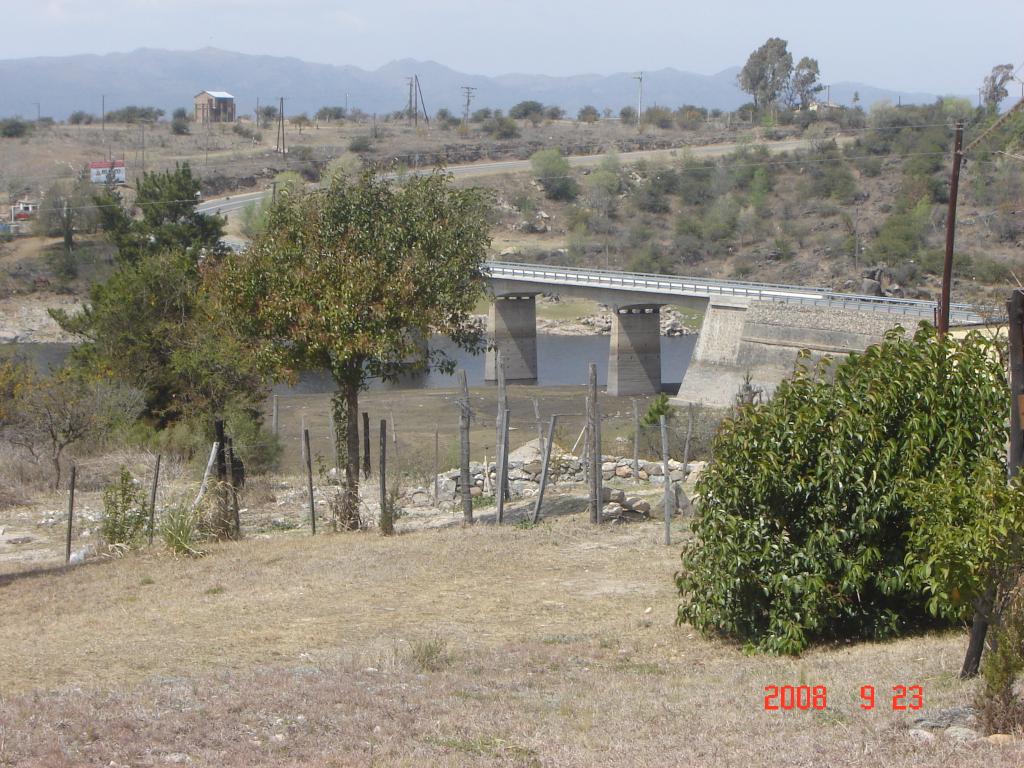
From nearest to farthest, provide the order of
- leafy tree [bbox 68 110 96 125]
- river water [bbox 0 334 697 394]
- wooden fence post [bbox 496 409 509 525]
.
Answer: wooden fence post [bbox 496 409 509 525], river water [bbox 0 334 697 394], leafy tree [bbox 68 110 96 125]

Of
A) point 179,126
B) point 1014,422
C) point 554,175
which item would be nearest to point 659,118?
point 554,175

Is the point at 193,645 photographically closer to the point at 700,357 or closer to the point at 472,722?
the point at 472,722

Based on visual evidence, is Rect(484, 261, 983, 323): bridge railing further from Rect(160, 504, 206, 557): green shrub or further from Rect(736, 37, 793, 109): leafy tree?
Rect(736, 37, 793, 109): leafy tree

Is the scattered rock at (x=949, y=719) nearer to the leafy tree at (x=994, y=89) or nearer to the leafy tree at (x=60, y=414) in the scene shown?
the leafy tree at (x=60, y=414)

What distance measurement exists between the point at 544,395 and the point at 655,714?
54.6m

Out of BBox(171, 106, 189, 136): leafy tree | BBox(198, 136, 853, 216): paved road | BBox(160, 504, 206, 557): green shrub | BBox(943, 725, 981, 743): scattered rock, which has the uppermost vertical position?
BBox(171, 106, 189, 136): leafy tree

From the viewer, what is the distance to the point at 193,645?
12133 millimetres

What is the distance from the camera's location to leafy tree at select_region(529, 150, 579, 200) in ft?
384

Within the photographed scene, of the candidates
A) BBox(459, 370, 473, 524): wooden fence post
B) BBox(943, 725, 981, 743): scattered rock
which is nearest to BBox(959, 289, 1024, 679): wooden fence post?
BBox(943, 725, 981, 743): scattered rock

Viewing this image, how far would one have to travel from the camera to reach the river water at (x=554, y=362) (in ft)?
221

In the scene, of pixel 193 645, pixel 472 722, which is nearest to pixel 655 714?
pixel 472 722

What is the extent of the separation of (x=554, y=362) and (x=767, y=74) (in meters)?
108

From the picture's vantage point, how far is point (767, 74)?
6826 inches

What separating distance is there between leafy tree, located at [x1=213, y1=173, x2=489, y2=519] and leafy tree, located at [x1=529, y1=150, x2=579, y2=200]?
9593 centimetres
